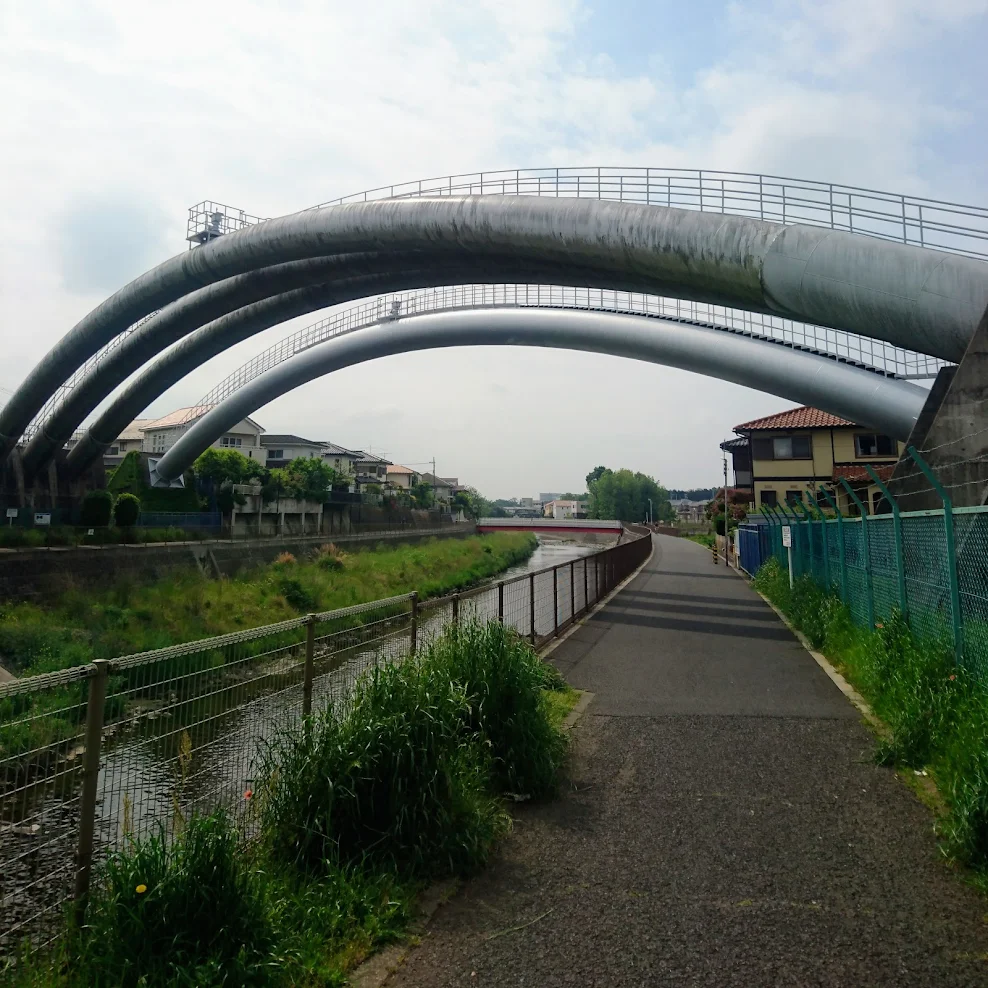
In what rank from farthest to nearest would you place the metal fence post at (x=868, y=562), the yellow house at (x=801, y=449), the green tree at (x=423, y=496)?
the green tree at (x=423, y=496), the yellow house at (x=801, y=449), the metal fence post at (x=868, y=562)

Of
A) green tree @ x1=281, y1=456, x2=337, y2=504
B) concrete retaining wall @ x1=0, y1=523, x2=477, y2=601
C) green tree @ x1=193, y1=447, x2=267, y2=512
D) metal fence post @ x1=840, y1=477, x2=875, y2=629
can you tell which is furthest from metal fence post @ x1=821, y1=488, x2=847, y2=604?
green tree @ x1=281, y1=456, x2=337, y2=504

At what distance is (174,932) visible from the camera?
2.87 metres

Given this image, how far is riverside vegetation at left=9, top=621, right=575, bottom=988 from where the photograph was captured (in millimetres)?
2854

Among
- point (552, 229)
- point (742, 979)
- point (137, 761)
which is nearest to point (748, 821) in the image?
point (742, 979)

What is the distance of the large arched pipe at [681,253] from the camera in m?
13.4

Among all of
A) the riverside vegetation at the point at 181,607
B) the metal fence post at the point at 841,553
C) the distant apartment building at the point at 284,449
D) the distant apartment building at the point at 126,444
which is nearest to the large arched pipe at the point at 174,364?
the riverside vegetation at the point at 181,607

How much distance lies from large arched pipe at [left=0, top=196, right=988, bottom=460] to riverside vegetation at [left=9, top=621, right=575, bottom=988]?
1188cm

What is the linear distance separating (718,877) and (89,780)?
10.5 feet

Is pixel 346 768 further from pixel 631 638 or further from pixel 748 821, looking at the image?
pixel 631 638

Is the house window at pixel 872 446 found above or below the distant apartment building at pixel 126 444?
below

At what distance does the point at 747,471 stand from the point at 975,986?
46607mm

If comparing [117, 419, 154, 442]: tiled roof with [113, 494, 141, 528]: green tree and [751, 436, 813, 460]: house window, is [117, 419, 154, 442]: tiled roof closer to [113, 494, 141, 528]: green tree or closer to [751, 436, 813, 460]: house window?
[113, 494, 141, 528]: green tree

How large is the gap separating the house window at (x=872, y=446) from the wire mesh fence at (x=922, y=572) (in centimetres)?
2844

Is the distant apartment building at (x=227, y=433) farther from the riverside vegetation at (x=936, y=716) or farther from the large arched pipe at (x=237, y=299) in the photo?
the riverside vegetation at (x=936, y=716)
